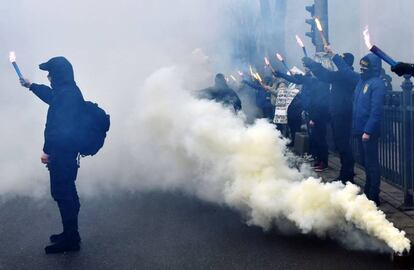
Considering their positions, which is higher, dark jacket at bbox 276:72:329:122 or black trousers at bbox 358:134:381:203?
dark jacket at bbox 276:72:329:122

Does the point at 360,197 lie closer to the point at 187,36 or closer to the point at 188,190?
the point at 188,190

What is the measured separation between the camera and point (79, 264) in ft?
16.4

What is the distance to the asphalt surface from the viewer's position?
192 inches

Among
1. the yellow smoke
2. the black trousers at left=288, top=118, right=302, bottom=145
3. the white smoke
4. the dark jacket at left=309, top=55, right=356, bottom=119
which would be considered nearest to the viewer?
the yellow smoke

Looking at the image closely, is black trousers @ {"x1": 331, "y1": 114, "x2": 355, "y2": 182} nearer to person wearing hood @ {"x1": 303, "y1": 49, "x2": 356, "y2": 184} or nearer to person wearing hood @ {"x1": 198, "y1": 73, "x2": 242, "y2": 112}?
person wearing hood @ {"x1": 303, "y1": 49, "x2": 356, "y2": 184}

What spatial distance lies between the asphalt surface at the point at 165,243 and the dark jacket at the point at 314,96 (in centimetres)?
246

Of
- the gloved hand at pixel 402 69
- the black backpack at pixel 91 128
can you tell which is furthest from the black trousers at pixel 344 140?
the gloved hand at pixel 402 69

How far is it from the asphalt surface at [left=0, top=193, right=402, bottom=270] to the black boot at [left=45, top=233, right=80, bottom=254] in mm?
76

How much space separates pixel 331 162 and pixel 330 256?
4994 mm

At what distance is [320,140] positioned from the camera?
9109 mm

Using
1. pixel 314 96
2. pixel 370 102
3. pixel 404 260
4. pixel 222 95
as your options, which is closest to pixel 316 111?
pixel 314 96

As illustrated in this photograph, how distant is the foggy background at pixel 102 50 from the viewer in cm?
904

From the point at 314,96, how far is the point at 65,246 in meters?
4.39

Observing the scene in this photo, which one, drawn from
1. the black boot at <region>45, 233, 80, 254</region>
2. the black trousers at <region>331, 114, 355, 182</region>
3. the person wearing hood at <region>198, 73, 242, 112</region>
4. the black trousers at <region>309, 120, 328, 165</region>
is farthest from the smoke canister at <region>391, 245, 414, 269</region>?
the black trousers at <region>309, 120, 328, 165</region>
